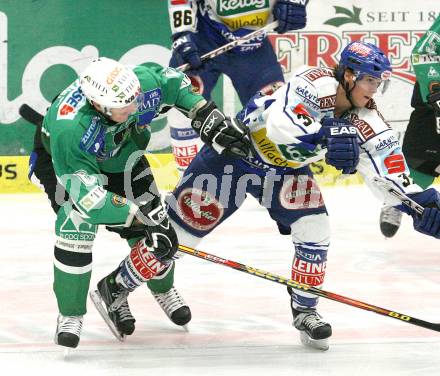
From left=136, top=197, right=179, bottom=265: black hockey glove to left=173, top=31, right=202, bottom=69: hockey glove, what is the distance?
208 cm

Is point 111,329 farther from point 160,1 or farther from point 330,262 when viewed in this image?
point 160,1

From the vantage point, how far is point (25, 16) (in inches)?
274

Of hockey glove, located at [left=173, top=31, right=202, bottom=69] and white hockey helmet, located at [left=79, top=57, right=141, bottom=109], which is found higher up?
white hockey helmet, located at [left=79, top=57, right=141, bottom=109]

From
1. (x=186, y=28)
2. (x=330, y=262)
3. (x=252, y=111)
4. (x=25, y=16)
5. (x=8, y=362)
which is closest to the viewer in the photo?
(x=8, y=362)

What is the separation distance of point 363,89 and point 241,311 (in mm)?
1112

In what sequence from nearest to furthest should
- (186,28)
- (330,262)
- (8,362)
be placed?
(8,362) → (330,262) → (186,28)

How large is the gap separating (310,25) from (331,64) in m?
0.28

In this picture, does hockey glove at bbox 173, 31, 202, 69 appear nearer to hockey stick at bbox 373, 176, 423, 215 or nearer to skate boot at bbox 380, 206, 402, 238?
skate boot at bbox 380, 206, 402, 238

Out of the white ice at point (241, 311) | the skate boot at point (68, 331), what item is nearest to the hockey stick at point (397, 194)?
the white ice at point (241, 311)

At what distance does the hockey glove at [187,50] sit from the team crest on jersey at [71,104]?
197 centimetres

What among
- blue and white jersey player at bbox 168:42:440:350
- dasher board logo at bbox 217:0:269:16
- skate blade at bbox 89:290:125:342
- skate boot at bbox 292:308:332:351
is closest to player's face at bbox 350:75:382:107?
blue and white jersey player at bbox 168:42:440:350

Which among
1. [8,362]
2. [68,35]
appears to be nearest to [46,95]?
[68,35]

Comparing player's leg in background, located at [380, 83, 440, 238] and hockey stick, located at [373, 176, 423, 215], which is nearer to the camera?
hockey stick, located at [373, 176, 423, 215]

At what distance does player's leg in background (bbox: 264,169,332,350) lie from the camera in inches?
151
